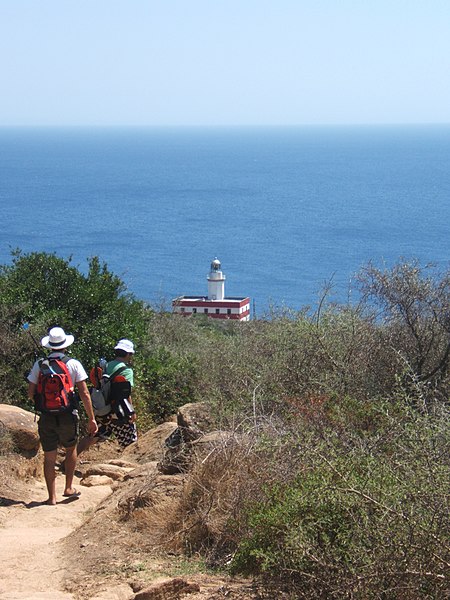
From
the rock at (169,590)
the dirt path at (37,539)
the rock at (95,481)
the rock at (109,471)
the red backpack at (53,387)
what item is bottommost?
the rock at (109,471)

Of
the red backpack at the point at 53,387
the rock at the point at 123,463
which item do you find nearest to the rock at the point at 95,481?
the rock at the point at 123,463

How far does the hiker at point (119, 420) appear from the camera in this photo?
9.05 metres

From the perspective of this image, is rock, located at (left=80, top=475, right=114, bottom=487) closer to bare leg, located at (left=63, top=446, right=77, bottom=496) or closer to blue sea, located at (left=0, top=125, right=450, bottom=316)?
bare leg, located at (left=63, top=446, right=77, bottom=496)

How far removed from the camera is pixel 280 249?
9025 centimetres

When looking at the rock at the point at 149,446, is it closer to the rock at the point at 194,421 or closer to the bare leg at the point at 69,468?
the rock at the point at 194,421

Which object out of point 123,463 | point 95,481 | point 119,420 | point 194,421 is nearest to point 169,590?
point 194,421

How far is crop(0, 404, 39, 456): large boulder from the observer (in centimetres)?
963

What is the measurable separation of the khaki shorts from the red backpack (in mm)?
123

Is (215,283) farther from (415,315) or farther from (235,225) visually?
(235,225)

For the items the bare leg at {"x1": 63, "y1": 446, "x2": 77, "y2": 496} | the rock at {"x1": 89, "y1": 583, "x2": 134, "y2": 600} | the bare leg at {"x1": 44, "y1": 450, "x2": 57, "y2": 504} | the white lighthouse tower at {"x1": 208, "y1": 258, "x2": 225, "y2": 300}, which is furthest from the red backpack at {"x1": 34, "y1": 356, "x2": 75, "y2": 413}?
the white lighthouse tower at {"x1": 208, "y1": 258, "x2": 225, "y2": 300}

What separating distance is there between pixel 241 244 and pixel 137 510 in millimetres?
90177

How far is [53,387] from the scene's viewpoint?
7879 millimetres

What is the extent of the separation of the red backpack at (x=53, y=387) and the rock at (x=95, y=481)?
1675 mm

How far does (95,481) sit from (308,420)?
290cm
